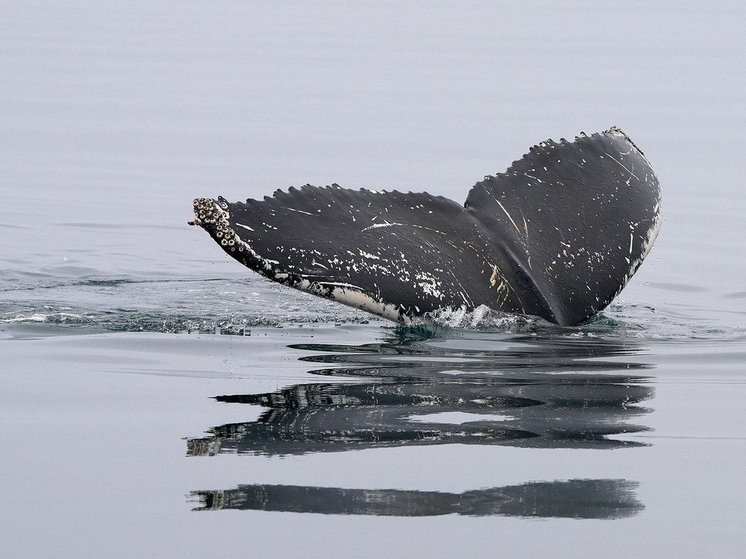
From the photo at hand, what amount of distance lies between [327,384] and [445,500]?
1870mm

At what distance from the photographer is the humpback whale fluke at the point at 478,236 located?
7031 mm

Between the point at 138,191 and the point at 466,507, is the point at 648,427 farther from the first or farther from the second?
the point at 138,191

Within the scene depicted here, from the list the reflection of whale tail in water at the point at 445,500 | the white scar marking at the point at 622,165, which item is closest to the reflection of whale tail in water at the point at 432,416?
the reflection of whale tail in water at the point at 445,500

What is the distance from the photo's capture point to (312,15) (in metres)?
49.4

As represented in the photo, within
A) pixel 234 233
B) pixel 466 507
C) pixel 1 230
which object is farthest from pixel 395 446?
pixel 1 230

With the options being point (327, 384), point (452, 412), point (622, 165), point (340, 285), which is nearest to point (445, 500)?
point (452, 412)

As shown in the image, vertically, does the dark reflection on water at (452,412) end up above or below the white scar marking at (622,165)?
below

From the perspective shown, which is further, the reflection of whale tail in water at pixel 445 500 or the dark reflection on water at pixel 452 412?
the dark reflection on water at pixel 452 412

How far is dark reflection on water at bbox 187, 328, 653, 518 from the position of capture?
15.6ft

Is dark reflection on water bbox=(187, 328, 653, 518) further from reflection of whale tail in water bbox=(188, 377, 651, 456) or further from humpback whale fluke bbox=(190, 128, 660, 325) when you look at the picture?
humpback whale fluke bbox=(190, 128, 660, 325)

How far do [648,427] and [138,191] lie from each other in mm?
11047

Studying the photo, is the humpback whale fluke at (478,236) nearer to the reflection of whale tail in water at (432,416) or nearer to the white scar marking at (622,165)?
the white scar marking at (622,165)

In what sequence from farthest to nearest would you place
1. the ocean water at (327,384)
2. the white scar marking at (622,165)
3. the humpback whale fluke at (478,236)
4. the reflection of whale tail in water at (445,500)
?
1. the white scar marking at (622,165)
2. the humpback whale fluke at (478,236)
3. the reflection of whale tail in water at (445,500)
4. the ocean water at (327,384)

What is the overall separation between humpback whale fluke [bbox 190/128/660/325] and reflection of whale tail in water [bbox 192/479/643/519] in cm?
224
